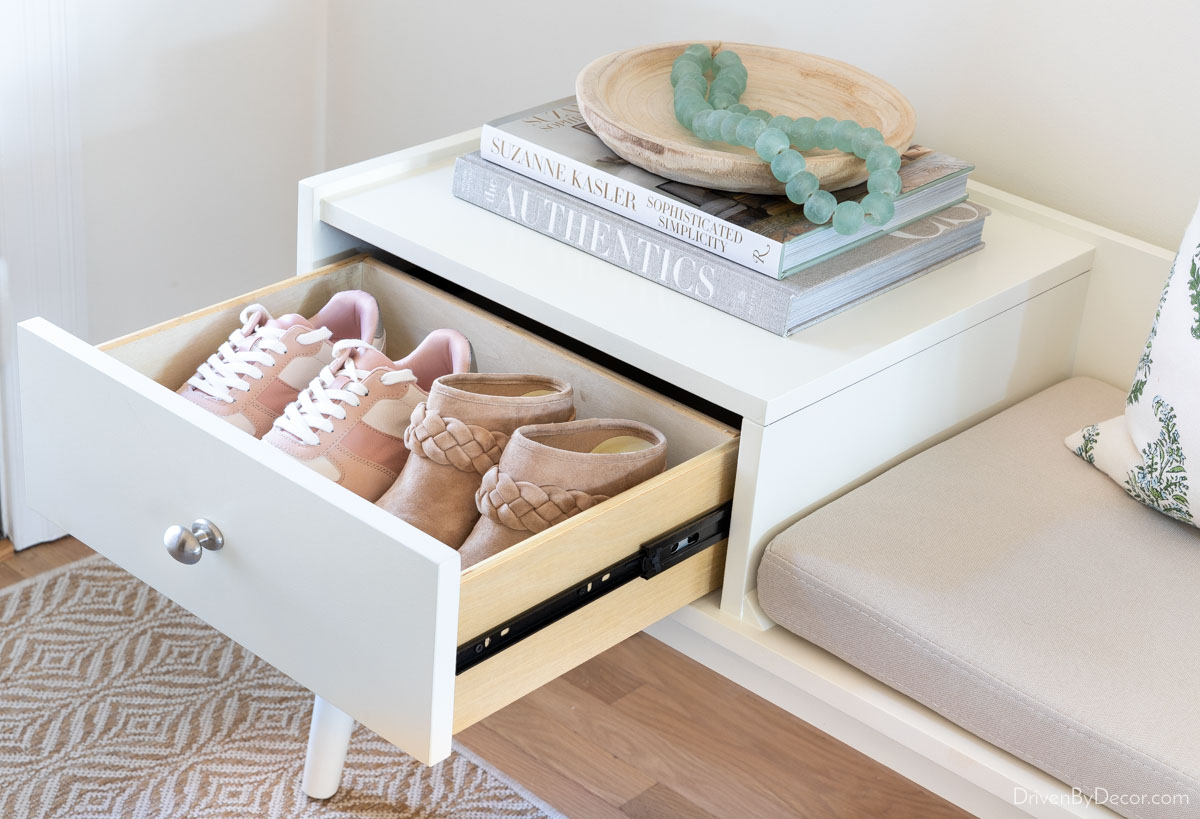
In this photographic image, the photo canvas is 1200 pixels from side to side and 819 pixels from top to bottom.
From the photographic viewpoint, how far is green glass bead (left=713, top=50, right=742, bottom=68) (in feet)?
3.32

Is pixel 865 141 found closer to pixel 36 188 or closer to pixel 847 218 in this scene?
pixel 847 218

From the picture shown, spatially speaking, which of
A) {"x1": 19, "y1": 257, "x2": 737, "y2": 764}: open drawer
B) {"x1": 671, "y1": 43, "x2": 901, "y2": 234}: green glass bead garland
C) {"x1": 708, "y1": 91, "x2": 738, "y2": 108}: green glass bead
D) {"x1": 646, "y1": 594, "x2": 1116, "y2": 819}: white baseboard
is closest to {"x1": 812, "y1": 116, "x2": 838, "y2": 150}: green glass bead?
{"x1": 671, "y1": 43, "x2": 901, "y2": 234}: green glass bead garland

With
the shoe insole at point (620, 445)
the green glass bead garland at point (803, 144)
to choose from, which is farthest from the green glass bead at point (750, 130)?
the shoe insole at point (620, 445)

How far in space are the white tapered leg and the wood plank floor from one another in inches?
6.4

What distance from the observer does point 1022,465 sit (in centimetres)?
91

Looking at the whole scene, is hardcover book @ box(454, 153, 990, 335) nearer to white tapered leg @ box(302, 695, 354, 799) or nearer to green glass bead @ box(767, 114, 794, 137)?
green glass bead @ box(767, 114, 794, 137)

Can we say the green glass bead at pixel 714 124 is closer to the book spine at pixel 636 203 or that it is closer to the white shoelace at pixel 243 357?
the book spine at pixel 636 203

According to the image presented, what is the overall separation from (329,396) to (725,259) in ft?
0.90

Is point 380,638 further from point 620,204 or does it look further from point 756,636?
point 620,204

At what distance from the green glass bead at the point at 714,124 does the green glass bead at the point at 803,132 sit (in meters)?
0.05

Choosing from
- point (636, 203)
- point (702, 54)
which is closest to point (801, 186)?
point (636, 203)

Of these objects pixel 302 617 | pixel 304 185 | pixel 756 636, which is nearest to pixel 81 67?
pixel 304 185

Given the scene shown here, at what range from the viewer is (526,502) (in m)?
0.77

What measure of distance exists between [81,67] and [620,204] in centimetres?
68
